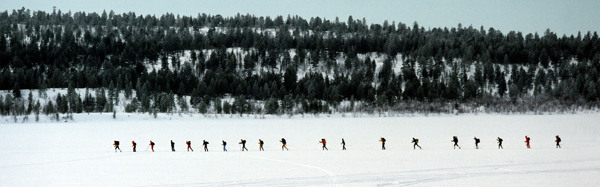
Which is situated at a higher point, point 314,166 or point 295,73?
point 295,73

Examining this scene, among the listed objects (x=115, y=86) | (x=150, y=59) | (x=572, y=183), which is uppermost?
(x=150, y=59)

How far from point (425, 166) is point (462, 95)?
337 feet

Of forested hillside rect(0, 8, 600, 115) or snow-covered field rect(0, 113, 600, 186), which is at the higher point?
forested hillside rect(0, 8, 600, 115)

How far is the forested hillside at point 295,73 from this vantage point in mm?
107062

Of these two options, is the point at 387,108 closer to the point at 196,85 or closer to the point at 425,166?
the point at 196,85

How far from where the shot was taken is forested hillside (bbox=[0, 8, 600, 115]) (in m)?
107

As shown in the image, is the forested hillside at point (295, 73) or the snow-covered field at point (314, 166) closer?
the snow-covered field at point (314, 166)

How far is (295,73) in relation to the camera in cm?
12875

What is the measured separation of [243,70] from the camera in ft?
464

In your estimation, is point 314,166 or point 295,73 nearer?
point 314,166

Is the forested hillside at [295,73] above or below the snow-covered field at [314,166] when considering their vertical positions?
above

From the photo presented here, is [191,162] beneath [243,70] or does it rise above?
beneath

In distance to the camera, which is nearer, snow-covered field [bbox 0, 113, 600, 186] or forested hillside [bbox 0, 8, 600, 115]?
snow-covered field [bbox 0, 113, 600, 186]

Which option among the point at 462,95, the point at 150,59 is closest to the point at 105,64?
the point at 150,59
